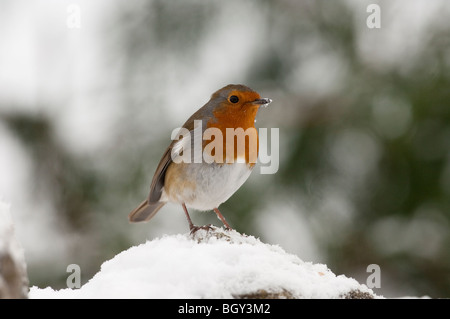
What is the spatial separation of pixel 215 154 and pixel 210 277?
1.21m

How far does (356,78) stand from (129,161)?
1.58m

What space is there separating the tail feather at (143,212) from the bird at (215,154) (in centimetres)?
20

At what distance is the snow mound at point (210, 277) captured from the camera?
1681mm

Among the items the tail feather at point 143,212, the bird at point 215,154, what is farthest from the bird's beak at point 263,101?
the tail feather at point 143,212

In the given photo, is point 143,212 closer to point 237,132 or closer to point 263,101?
point 237,132

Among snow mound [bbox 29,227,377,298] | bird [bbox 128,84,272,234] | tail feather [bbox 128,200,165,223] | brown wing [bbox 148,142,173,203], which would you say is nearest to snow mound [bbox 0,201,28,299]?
snow mound [bbox 29,227,377,298]

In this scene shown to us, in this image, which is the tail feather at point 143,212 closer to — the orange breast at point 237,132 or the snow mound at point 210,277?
the orange breast at point 237,132

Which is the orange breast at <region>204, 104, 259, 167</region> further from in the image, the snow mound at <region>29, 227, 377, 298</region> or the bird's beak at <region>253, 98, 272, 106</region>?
the snow mound at <region>29, 227, 377, 298</region>

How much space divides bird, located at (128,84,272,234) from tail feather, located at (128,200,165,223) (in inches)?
7.9

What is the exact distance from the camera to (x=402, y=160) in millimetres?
3482

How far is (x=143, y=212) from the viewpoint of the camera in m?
3.30

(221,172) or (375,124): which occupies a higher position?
(375,124)

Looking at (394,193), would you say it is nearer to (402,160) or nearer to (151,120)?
(402,160)
